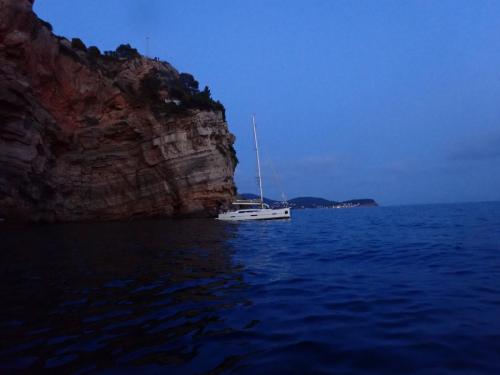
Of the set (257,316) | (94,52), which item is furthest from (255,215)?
(257,316)

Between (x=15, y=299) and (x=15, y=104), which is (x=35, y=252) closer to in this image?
(x=15, y=299)

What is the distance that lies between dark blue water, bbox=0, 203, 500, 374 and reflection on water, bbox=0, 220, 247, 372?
1.1 inches

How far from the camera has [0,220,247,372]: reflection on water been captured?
4742 millimetres

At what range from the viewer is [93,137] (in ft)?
138

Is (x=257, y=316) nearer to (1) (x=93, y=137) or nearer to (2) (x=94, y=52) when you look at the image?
(1) (x=93, y=137)

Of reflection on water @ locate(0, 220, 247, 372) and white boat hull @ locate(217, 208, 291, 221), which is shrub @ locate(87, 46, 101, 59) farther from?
reflection on water @ locate(0, 220, 247, 372)

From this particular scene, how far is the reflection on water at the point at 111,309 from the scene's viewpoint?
474 cm

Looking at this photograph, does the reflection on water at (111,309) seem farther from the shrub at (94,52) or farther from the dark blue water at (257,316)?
the shrub at (94,52)

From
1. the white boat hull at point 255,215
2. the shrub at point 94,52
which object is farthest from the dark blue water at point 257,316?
the shrub at point 94,52

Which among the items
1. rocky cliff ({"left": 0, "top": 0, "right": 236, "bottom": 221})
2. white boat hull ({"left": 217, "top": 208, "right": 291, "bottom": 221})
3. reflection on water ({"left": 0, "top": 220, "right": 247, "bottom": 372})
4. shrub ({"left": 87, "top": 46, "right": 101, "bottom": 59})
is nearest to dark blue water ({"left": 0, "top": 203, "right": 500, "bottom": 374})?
reflection on water ({"left": 0, "top": 220, "right": 247, "bottom": 372})

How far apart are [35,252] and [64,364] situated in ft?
42.2

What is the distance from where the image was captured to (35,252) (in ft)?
50.4

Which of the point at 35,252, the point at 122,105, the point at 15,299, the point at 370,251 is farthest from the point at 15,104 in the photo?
the point at 370,251

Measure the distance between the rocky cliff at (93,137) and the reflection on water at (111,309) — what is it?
2278 cm
